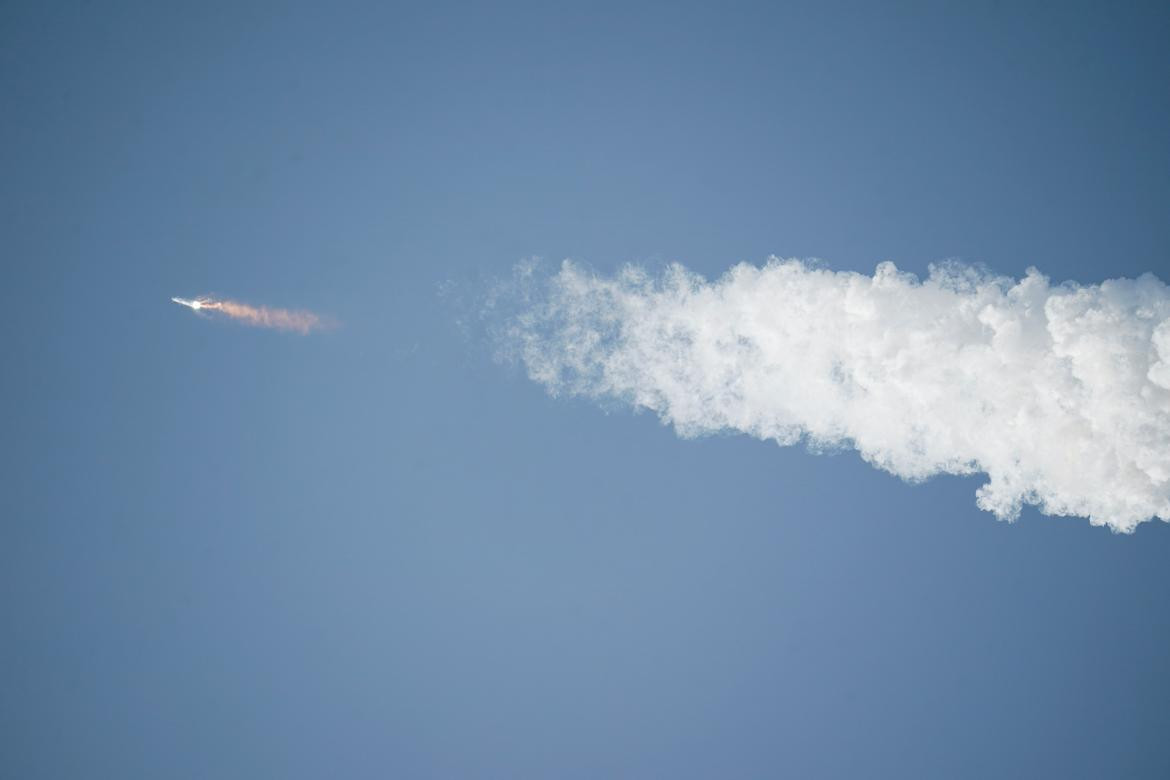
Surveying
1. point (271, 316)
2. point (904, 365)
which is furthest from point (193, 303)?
point (904, 365)

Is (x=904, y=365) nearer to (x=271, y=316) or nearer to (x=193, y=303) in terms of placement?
(x=271, y=316)

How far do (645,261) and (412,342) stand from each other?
2919 millimetres

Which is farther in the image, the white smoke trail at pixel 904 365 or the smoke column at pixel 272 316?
the smoke column at pixel 272 316

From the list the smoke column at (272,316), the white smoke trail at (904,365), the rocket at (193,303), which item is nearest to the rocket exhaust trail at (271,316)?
the smoke column at (272,316)

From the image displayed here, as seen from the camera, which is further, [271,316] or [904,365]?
[271,316]

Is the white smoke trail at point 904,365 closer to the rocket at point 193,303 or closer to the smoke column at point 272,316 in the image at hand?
the smoke column at point 272,316

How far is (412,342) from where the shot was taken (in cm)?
823

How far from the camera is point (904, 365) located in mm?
6750

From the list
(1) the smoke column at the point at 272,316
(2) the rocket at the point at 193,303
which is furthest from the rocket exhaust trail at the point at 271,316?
(2) the rocket at the point at 193,303

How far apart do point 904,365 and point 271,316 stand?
23.1 feet

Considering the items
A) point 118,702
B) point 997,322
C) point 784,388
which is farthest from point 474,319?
point 118,702

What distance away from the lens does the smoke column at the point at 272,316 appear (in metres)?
8.20

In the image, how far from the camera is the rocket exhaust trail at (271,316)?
8.20m

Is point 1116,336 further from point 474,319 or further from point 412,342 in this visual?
point 412,342
